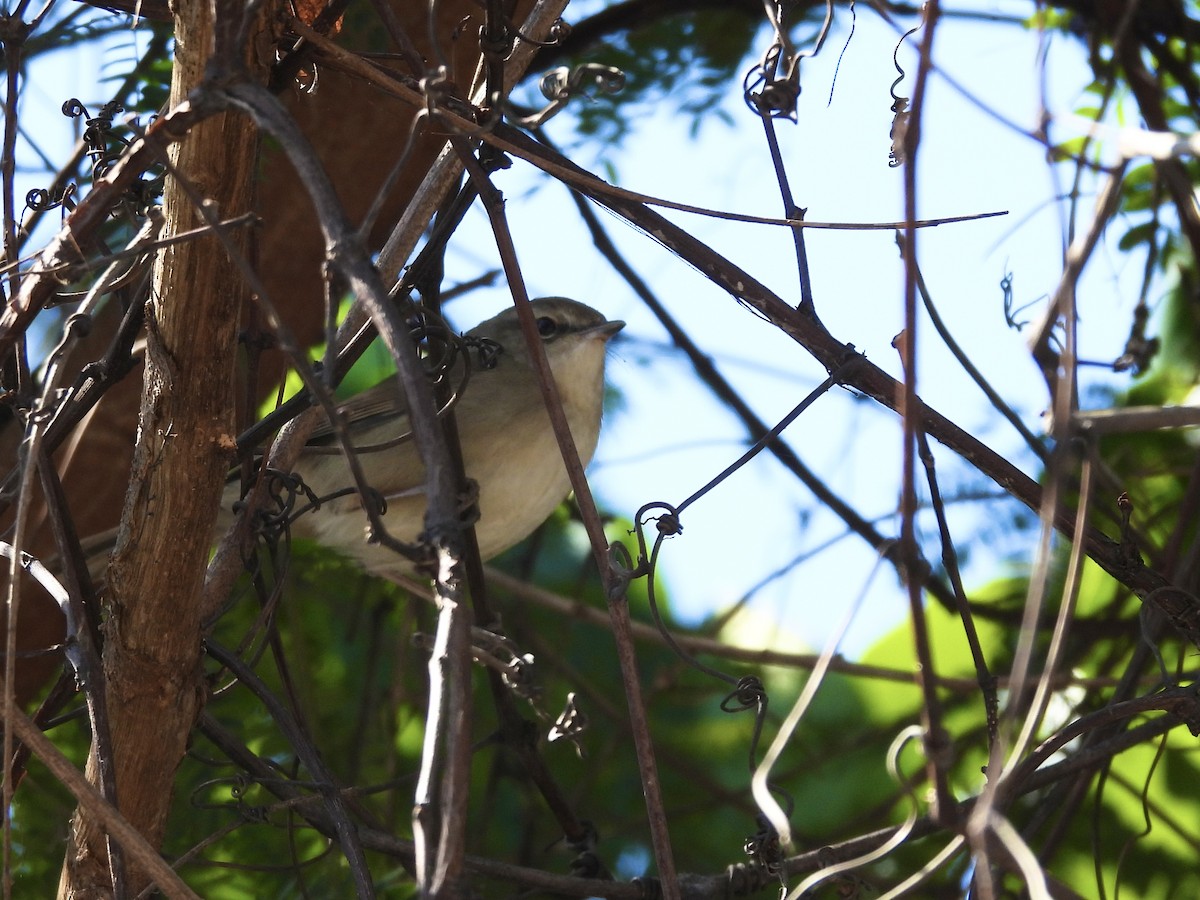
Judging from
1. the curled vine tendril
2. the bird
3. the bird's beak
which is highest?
the curled vine tendril

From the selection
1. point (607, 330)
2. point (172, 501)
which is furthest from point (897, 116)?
point (607, 330)

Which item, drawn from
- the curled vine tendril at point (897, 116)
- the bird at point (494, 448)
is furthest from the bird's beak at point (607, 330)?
the curled vine tendril at point (897, 116)

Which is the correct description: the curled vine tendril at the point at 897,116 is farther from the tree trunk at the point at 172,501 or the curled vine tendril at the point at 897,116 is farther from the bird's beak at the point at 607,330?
the bird's beak at the point at 607,330

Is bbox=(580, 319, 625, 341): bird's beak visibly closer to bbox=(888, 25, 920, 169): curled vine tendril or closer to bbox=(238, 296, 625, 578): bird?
bbox=(238, 296, 625, 578): bird

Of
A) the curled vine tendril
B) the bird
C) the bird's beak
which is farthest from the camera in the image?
the bird's beak

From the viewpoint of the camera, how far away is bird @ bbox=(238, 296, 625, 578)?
416cm

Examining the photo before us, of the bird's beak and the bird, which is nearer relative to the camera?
the bird

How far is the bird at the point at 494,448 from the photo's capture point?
416 centimetres

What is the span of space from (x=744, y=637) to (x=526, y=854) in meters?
1.65

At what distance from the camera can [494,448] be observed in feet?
13.8

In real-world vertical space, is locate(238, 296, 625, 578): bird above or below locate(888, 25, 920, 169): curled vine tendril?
below

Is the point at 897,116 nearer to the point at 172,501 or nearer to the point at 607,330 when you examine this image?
the point at 172,501

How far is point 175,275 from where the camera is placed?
7.36 ft

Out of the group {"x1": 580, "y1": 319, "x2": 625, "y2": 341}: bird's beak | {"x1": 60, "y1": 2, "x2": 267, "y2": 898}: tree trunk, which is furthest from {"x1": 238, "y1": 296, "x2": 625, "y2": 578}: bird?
{"x1": 60, "y1": 2, "x2": 267, "y2": 898}: tree trunk
